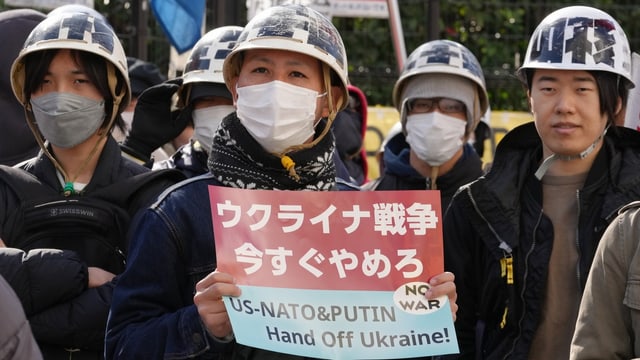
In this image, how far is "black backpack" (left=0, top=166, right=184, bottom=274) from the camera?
494cm

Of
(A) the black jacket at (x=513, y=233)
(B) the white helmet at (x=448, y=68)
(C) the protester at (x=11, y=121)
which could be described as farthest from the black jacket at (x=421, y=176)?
(C) the protester at (x=11, y=121)

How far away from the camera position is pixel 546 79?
4930 mm

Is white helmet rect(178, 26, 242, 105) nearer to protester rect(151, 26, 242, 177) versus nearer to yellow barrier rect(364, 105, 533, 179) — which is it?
protester rect(151, 26, 242, 177)

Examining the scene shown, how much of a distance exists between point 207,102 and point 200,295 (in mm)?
2857

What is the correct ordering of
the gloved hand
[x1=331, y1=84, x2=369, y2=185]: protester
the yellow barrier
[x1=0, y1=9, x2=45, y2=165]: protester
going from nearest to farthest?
[x1=0, y1=9, x2=45, y2=165]: protester
the gloved hand
[x1=331, y1=84, x2=369, y2=185]: protester
the yellow barrier

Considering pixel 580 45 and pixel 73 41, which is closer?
pixel 580 45

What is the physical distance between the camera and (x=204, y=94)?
20.8ft

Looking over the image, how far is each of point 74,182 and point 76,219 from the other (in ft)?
0.87

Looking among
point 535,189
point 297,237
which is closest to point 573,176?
point 535,189

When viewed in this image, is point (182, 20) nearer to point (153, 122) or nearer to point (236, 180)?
point (153, 122)

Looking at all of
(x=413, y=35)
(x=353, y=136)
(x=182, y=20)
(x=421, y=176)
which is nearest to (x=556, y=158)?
(x=421, y=176)

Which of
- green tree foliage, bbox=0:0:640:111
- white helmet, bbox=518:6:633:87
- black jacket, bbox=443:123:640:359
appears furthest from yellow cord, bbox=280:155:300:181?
green tree foliage, bbox=0:0:640:111

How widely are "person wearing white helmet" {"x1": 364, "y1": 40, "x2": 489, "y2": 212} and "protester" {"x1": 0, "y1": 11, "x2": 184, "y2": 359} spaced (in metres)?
2.07

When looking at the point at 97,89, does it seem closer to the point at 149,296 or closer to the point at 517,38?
the point at 149,296
